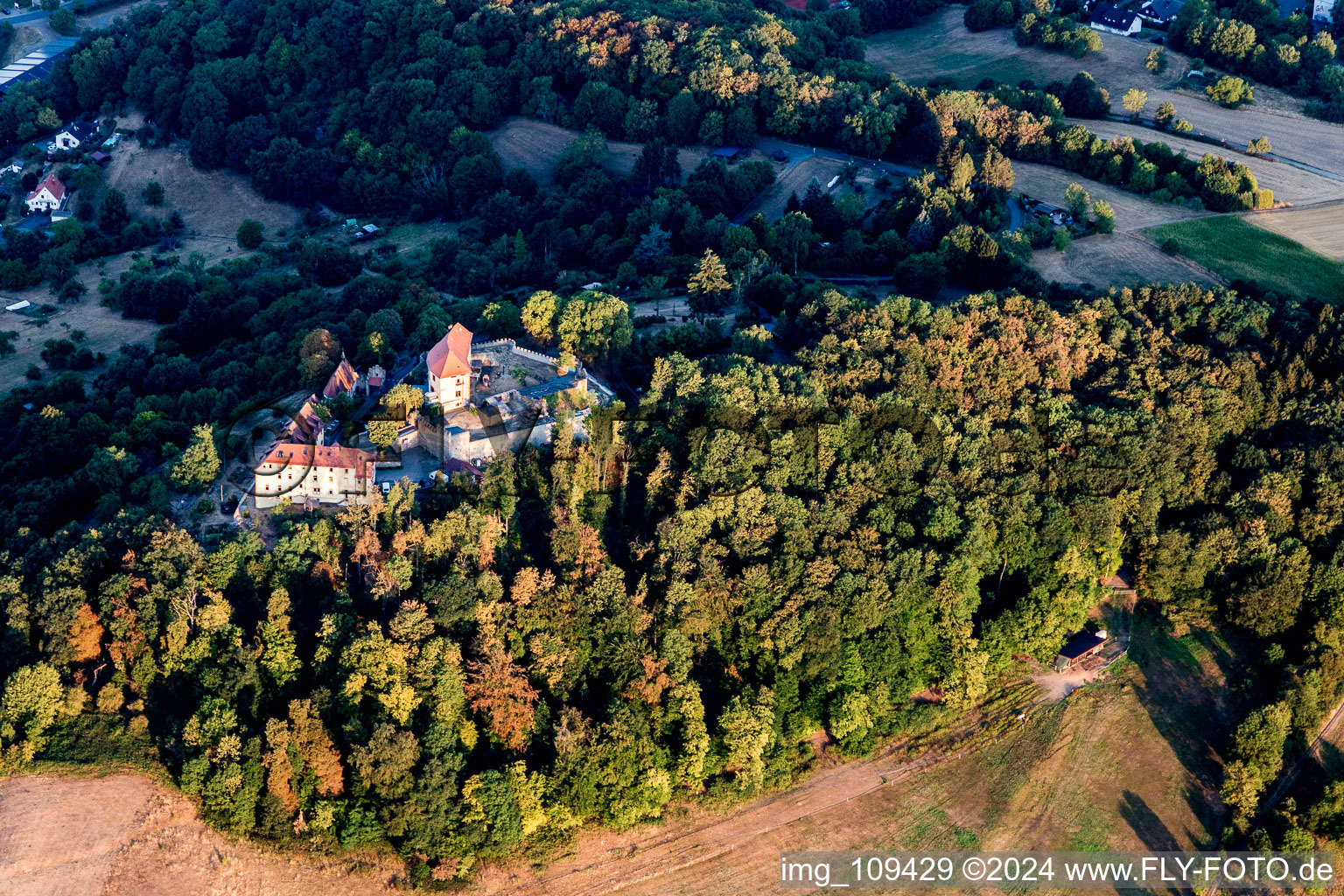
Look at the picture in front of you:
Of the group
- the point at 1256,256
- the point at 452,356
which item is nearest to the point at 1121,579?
the point at 1256,256

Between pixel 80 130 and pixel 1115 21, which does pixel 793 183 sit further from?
pixel 80 130

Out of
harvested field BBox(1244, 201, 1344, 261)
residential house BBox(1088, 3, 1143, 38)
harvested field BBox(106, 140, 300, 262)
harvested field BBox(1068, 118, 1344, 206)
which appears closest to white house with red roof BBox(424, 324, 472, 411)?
harvested field BBox(106, 140, 300, 262)

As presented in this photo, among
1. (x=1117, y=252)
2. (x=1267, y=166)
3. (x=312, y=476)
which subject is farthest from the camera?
(x=1267, y=166)

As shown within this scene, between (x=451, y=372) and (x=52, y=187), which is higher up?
(x=451, y=372)

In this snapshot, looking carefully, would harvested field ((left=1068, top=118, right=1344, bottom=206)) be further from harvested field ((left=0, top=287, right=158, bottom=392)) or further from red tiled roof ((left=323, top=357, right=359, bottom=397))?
harvested field ((left=0, top=287, right=158, bottom=392))

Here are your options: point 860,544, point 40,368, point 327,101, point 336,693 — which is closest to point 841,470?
point 860,544

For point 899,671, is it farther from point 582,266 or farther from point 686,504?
point 582,266

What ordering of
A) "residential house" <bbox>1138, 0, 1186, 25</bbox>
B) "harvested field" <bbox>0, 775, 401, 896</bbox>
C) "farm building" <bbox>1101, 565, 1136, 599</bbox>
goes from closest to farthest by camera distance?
"harvested field" <bbox>0, 775, 401, 896</bbox> < "farm building" <bbox>1101, 565, 1136, 599</bbox> < "residential house" <bbox>1138, 0, 1186, 25</bbox>
